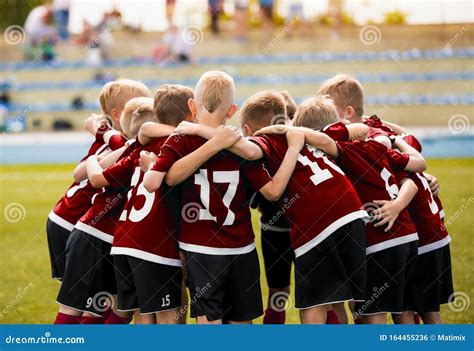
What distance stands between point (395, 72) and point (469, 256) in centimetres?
1199

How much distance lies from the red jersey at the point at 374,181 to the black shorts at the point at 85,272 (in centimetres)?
122

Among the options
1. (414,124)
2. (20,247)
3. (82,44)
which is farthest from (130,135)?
(82,44)

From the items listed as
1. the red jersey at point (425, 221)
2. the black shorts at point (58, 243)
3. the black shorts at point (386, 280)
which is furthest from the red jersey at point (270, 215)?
the black shorts at point (58, 243)

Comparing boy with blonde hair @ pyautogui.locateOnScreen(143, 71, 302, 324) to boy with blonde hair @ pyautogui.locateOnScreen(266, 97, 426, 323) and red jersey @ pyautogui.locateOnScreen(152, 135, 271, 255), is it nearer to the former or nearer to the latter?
red jersey @ pyautogui.locateOnScreen(152, 135, 271, 255)

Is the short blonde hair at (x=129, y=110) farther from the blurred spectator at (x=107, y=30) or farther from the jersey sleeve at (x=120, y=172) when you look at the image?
the blurred spectator at (x=107, y=30)

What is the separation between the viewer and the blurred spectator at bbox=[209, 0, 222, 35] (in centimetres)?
1884

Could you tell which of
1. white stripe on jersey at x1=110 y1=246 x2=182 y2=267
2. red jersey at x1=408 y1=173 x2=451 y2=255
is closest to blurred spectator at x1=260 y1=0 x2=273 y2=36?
red jersey at x1=408 y1=173 x2=451 y2=255

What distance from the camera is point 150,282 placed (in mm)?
3832

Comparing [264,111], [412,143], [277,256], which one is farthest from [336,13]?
[264,111]

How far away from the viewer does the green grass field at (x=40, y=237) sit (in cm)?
540

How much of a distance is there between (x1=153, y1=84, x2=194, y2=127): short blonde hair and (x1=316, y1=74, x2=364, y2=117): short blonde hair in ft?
2.52

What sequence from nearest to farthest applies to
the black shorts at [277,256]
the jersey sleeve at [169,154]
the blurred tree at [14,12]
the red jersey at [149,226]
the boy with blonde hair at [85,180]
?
the jersey sleeve at [169,154]
the red jersey at [149,226]
the boy with blonde hair at [85,180]
the black shorts at [277,256]
the blurred tree at [14,12]

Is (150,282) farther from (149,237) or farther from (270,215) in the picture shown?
(270,215)

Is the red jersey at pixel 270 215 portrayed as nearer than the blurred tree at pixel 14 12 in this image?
Yes
